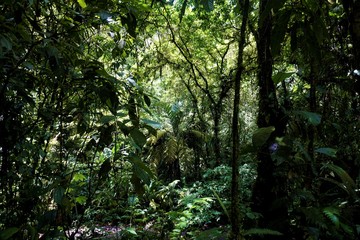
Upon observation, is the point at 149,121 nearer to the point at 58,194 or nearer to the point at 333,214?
the point at 58,194

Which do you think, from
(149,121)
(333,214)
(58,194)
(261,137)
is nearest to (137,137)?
(149,121)

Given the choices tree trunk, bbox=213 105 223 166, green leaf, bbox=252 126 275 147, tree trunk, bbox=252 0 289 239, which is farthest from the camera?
tree trunk, bbox=213 105 223 166

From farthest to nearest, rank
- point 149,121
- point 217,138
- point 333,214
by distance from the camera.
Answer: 1. point 217,138
2. point 333,214
3. point 149,121

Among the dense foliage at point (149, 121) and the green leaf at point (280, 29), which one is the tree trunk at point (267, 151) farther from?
the green leaf at point (280, 29)

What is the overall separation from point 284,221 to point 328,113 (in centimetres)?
128

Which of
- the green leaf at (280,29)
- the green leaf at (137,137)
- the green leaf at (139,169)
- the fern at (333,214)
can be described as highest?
the green leaf at (280,29)

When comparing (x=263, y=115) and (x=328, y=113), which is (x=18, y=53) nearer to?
(x=263, y=115)

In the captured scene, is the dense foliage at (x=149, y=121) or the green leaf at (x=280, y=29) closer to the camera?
the green leaf at (x=280, y=29)

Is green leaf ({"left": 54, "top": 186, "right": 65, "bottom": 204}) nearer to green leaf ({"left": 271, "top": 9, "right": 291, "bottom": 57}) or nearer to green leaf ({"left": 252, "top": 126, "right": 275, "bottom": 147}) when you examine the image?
green leaf ({"left": 252, "top": 126, "right": 275, "bottom": 147})

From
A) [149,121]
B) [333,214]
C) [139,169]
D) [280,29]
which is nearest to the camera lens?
[280,29]

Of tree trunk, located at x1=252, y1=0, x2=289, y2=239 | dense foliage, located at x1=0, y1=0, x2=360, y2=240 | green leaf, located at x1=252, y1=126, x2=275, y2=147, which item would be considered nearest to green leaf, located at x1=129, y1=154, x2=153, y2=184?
dense foliage, located at x1=0, y1=0, x2=360, y2=240

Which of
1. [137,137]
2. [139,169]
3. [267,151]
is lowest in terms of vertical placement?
[139,169]

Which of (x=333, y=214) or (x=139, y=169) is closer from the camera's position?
(x=139, y=169)

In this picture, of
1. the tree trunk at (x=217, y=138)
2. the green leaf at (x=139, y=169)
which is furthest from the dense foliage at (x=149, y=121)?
the tree trunk at (x=217, y=138)
